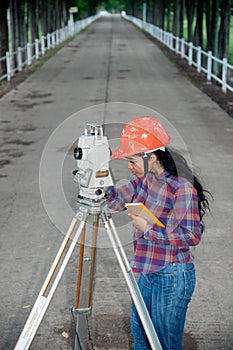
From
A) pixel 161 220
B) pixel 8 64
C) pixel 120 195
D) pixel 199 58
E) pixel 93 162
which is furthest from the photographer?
pixel 199 58

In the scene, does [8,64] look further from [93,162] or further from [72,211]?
[93,162]

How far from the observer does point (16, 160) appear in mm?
10664

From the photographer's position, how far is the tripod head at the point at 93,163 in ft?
10.1

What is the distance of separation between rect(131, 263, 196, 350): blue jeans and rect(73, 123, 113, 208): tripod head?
62 cm

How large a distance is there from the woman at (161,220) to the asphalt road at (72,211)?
17 cm

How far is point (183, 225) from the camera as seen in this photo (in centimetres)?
321

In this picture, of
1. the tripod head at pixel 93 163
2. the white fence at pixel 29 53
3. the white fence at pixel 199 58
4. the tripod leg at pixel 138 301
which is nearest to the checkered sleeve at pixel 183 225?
the tripod leg at pixel 138 301

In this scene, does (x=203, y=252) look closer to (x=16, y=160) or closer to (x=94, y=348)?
(x=94, y=348)

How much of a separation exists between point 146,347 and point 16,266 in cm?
267

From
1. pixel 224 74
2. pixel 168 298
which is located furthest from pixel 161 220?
pixel 224 74

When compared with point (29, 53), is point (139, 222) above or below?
above

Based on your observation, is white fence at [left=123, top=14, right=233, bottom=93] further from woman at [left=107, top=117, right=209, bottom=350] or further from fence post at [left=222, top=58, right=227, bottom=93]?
Result: woman at [left=107, top=117, right=209, bottom=350]

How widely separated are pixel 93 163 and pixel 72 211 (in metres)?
3.50

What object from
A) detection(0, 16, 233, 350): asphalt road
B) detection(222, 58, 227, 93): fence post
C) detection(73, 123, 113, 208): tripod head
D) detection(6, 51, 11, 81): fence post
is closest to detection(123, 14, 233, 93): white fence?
detection(222, 58, 227, 93): fence post
